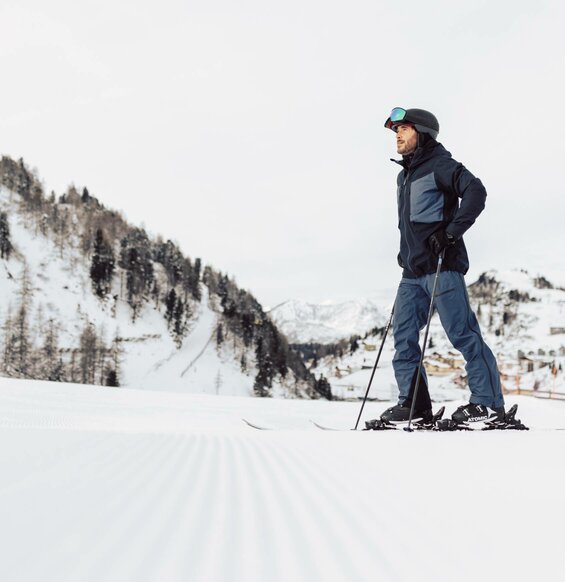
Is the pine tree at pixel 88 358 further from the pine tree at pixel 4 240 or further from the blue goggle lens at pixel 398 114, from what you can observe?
the blue goggle lens at pixel 398 114

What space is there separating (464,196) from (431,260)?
47 cm

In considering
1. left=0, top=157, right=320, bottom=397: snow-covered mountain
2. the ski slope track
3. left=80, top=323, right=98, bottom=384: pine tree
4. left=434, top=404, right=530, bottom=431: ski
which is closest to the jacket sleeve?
left=434, top=404, right=530, bottom=431: ski

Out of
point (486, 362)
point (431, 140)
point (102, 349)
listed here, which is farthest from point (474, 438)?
point (102, 349)

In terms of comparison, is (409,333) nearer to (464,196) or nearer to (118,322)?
(464,196)

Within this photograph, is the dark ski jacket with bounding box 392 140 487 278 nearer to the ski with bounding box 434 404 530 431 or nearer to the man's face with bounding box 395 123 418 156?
the man's face with bounding box 395 123 418 156

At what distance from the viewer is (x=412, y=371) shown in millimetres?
3311

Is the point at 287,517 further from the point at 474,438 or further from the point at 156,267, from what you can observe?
the point at 156,267

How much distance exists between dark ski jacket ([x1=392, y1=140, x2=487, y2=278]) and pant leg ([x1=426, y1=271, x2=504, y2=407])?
134mm

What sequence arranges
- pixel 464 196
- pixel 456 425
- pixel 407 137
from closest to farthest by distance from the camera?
pixel 456 425 < pixel 464 196 < pixel 407 137

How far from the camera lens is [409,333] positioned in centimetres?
340

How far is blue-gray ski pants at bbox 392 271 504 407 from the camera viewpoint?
3.00 m

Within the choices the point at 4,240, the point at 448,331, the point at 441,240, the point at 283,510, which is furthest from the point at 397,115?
the point at 4,240

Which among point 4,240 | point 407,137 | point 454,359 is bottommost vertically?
point 454,359

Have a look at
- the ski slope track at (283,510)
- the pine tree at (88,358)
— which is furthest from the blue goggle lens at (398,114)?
the pine tree at (88,358)
